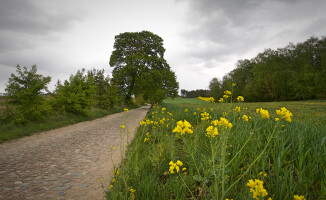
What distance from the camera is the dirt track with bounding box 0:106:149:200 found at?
2332 millimetres

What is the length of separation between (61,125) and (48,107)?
3.74ft

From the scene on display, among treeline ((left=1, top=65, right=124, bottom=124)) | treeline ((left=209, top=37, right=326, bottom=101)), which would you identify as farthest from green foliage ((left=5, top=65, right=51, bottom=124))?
treeline ((left=209, top=37, right=326, bottom=101))

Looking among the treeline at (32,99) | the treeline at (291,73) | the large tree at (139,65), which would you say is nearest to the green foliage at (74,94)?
the treeline at (32,99)

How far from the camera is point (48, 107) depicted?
7.13 m

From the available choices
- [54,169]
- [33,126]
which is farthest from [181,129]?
[33,126]

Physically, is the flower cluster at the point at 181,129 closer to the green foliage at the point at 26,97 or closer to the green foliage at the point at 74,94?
the green foliage at the point at 26,97

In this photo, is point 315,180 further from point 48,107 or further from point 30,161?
point 48,107

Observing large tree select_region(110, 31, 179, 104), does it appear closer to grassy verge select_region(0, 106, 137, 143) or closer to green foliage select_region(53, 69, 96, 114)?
green foliage select_region(53, 69, 96, 114)

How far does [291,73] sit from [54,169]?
4312 cm

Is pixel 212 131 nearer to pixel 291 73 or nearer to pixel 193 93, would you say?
pixel 291 73

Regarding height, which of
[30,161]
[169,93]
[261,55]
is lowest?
[30,161]

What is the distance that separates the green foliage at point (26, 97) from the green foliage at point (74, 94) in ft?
6.34

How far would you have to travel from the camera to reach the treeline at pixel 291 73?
91.9 feet

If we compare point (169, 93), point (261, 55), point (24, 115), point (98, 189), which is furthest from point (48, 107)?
point (261, 55)
